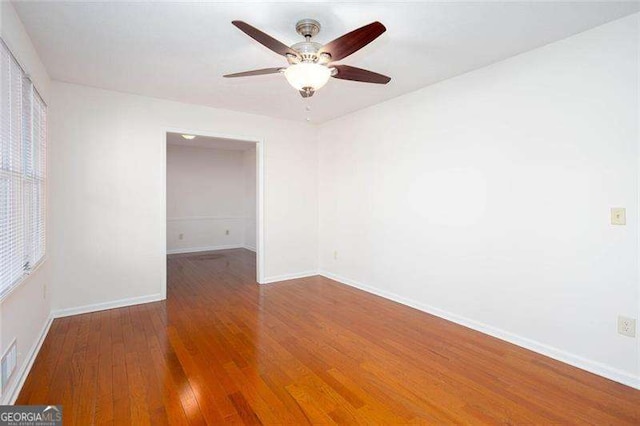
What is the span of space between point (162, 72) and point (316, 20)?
1.74 meters

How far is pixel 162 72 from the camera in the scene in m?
2.97

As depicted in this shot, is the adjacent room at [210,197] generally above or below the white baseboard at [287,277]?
above

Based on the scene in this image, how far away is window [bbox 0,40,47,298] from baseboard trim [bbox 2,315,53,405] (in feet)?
2.04

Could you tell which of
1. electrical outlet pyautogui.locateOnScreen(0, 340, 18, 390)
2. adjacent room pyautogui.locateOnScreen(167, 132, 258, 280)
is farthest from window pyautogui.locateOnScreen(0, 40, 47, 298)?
adjacent room pyautogui.locateOnScreen(167, 132, 258, 280)

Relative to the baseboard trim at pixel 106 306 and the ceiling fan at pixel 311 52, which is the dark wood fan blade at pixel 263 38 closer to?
the ceiling fan at pixel 311 52

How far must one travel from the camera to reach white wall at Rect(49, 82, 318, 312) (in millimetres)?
3262

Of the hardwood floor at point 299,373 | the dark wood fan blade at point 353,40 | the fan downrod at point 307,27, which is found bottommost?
the hardwood floor at point 299,373

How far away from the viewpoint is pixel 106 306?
3502 millimetres

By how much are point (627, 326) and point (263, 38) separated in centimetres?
309

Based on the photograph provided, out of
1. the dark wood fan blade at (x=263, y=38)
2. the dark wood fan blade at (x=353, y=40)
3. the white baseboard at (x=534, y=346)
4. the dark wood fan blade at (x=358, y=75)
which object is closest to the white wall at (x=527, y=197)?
the white baseboard at (x=534, y=346)

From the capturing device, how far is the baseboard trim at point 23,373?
72.4 inches

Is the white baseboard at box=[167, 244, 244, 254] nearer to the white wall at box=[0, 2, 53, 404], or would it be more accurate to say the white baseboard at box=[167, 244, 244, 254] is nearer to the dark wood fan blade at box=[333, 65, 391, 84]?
the white wall at box=[0, 2, 53, 404]

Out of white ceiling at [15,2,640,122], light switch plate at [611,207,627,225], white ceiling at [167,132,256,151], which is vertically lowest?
light switch plate at [611,207,627,225]

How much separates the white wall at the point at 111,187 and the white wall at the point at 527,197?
2.59 meters
